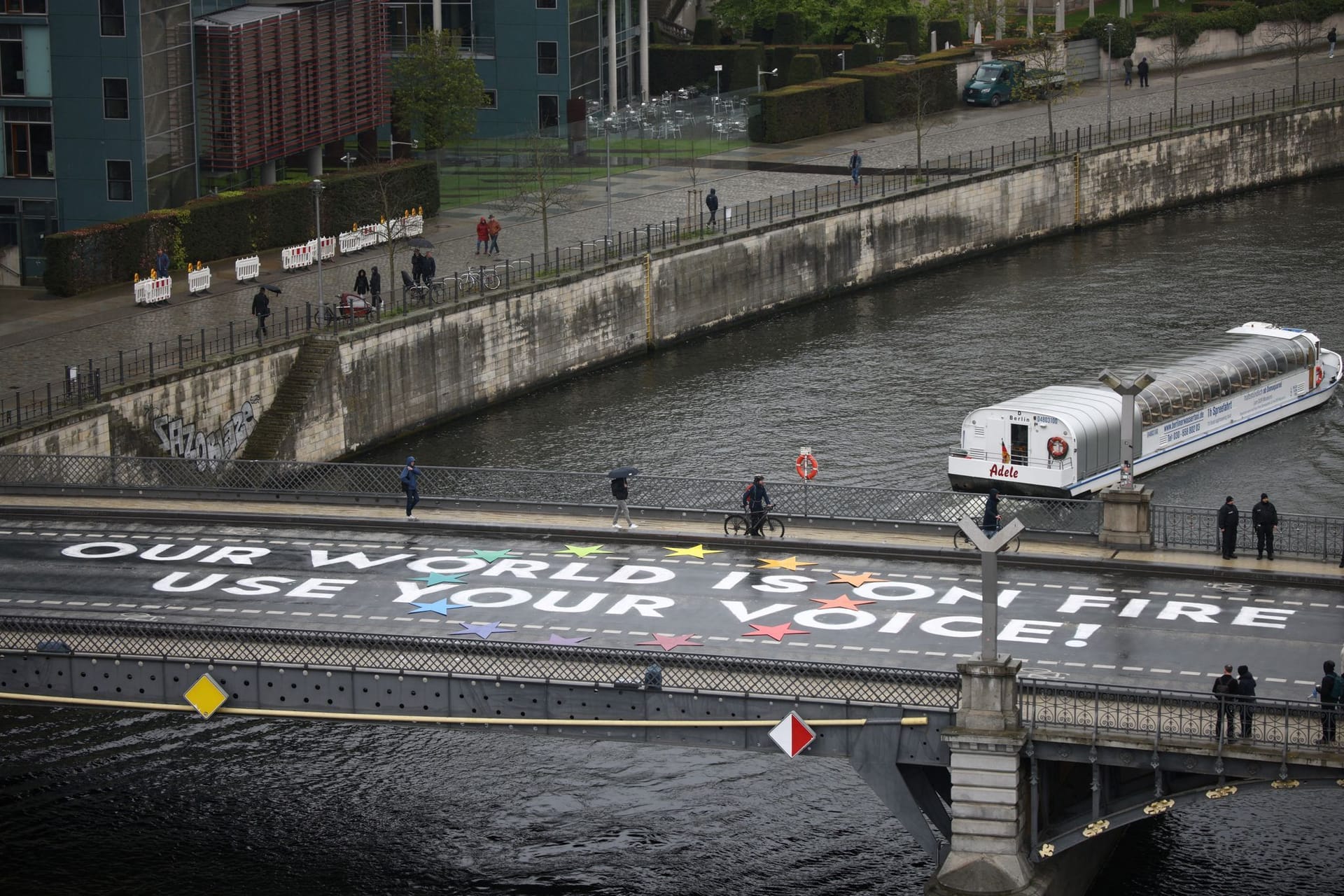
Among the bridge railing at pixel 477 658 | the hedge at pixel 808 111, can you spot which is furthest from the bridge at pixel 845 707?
the hedge at pixel 808 111

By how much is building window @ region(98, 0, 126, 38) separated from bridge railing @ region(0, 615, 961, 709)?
47495 mm

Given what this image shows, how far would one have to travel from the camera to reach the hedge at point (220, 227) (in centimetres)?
8744

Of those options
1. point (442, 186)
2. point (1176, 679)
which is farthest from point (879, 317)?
point (1176, 679)

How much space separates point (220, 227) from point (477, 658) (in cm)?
5012

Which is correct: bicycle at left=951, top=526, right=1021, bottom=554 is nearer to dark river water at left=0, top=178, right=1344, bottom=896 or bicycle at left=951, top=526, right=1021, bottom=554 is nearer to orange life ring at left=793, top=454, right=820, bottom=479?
dark river water at left=0, top=178, right=1344, bottom=896

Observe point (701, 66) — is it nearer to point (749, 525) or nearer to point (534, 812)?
point (749, 525)

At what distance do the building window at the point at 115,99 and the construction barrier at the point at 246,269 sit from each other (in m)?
7.40

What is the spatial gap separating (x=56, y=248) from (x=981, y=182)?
153ft

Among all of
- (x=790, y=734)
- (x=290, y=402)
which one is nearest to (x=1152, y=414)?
(x=290, y=402)

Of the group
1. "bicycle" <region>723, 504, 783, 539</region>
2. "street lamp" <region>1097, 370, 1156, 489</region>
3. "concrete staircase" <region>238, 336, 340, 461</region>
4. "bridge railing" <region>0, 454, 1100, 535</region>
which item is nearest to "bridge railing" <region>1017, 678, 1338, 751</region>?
"bridge railing" <region>0, 454, 1100, 535</region>

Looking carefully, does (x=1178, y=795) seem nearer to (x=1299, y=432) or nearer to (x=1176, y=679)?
(x=1176, y=679)

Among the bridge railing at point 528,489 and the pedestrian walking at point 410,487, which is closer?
the bridge railing at point 528,489

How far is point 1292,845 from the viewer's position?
173 feet

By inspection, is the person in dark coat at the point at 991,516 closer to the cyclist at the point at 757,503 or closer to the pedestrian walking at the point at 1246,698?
the cyclist at the point at 757,503
